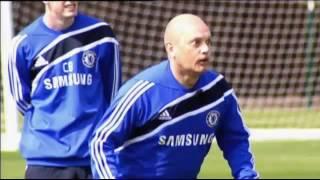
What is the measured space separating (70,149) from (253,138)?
8.89m

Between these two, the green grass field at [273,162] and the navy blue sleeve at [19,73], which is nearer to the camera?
the navy blue sleeve at [19,73]

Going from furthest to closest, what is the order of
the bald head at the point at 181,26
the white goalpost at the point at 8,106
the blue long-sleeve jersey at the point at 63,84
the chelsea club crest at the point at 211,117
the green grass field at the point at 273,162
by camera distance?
the white goalpost at the point at 8,106 → the green grass field at the point at 273,162 → the blue long-sleeve jersey at the point at 63,84 → the chelsea club crest at the point at 211,117 → the bald head at the point at 181,26

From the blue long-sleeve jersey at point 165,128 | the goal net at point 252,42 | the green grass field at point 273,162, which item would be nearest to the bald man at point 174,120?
the blue long-sleeve jersey at point 165,128

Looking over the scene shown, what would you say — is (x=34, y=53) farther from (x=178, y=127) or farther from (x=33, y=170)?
(x=178, y=127)

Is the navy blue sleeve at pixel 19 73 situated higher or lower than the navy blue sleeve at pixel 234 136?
higher

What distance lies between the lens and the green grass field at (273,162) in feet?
38.0

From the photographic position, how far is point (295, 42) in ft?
73.4

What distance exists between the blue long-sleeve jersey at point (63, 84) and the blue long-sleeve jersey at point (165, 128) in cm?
134

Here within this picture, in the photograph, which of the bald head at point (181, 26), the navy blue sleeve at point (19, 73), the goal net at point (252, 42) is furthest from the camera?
the goal net at point (252, 42)

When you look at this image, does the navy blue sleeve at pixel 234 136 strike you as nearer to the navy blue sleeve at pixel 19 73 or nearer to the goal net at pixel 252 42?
the navy blue sleeve at pixel 19 73

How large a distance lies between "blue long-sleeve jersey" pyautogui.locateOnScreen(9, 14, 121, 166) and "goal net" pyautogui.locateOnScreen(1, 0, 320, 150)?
47.1 feet

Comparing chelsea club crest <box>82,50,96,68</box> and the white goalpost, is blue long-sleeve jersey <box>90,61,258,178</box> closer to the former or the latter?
chelsea club crest <box>82,50,96,68</box>

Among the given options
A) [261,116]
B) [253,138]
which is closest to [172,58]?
[253,138]

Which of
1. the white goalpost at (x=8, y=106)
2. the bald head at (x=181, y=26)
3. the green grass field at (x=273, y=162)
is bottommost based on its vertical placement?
the green grass field at (x=273, y=162)
